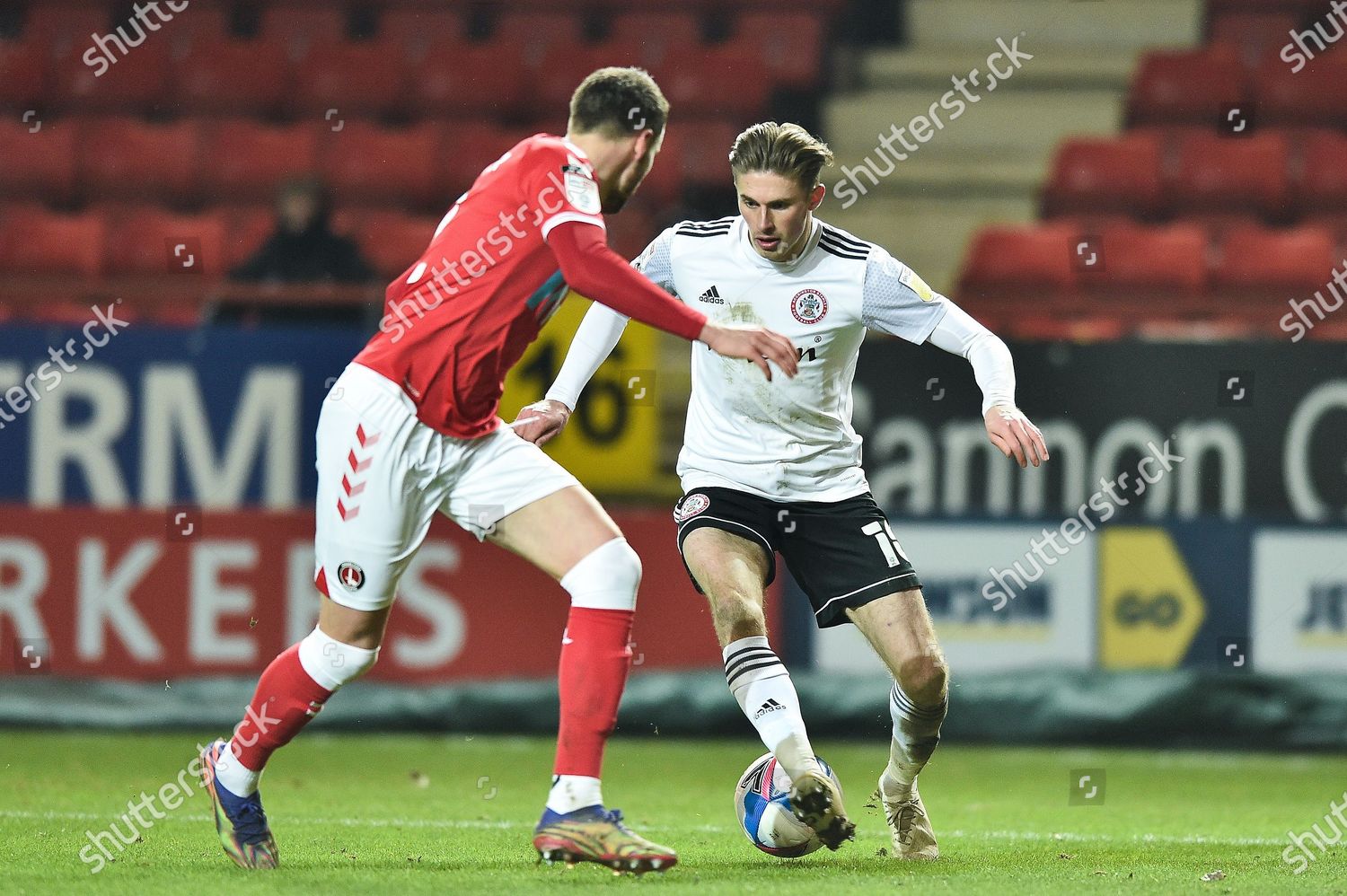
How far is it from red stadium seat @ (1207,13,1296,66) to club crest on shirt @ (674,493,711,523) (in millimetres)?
7857

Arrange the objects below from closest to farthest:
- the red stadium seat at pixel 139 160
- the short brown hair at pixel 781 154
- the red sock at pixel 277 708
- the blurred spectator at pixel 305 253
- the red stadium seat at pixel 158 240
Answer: the red sock at pixel 277 708 → the short brown hair at pixel 781 154 → the blurred spectator at pixel 305 253 → the red stadium seat at pixel 158 240 → the red stadium seat at pixel 139 160

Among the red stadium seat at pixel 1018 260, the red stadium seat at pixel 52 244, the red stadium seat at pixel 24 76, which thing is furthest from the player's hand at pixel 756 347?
the red stadium seat at pixel 24 76

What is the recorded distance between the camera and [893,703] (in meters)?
4.66

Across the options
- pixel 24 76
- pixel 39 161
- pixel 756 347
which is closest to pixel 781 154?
pixel 756 347

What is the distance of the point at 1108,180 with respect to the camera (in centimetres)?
1066

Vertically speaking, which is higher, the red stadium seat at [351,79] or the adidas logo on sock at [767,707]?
the red stadium seat at [351,79]

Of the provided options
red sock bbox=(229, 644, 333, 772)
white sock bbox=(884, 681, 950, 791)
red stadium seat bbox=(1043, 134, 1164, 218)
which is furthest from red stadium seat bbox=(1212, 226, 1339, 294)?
red sock bbox=(229, 644, 333, 772)

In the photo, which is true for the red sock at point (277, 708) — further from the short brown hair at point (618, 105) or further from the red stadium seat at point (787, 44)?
the red stadium seat at point (787, 44)

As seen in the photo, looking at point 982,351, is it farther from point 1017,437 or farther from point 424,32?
point 424,32

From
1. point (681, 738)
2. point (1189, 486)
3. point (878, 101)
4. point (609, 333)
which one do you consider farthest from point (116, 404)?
point (878, 101)

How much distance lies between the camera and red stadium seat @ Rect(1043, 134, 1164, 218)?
10.5 meters

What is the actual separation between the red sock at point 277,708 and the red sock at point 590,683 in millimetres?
602

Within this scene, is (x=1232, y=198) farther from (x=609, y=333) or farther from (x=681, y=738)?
(x=609, y=333)

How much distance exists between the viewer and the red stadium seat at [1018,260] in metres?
9.72
